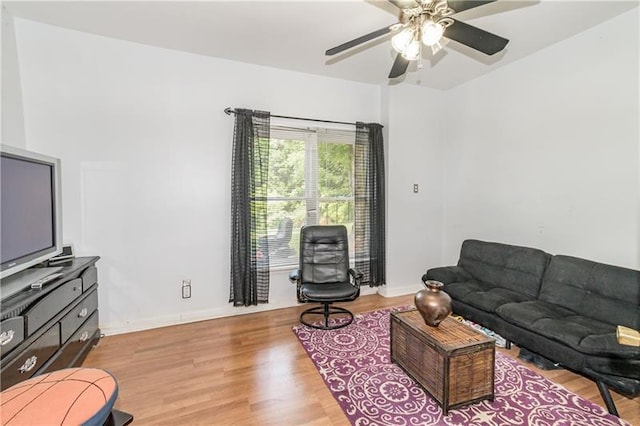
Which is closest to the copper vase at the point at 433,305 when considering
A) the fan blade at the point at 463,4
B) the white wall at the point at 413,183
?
the fan blade at the point at 463,4

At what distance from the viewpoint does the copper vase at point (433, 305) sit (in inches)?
81.0

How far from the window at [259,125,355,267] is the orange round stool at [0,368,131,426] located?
7.58ft

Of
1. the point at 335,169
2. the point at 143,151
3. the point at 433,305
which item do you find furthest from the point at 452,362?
the point at 143,151

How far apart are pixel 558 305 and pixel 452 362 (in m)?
1.47

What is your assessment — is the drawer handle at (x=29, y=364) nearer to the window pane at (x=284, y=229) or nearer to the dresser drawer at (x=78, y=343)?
the dresser drawer at (x=78, y=343)

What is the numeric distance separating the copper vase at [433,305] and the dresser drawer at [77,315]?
254 centimetres

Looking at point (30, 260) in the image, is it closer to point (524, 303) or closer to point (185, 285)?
point (185, 285)

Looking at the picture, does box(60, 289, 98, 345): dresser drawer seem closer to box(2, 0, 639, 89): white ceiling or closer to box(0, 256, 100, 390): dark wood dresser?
box(0, 256, 100, 390): dark wood dresser

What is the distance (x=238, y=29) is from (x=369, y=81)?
1.89 meters

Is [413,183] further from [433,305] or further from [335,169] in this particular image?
[433,305]

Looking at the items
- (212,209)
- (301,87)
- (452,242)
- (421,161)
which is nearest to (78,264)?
(212,209)

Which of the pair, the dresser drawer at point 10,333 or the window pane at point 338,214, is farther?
the window pane at point 338,214

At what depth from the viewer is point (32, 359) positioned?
183 cm

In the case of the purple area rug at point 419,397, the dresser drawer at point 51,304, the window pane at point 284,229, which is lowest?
the purple area rug at point 419,397
